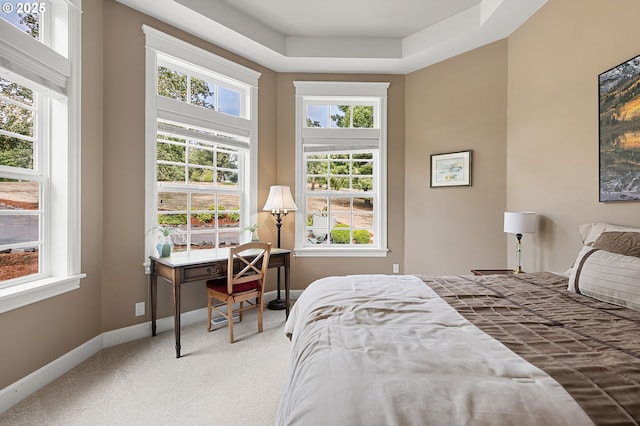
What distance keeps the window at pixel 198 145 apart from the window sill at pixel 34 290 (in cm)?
71

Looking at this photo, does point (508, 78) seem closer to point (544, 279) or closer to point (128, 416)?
point (544, 279)

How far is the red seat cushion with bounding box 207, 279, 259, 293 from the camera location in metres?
2.92

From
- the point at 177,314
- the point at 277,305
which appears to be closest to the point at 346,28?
the point at 277,305

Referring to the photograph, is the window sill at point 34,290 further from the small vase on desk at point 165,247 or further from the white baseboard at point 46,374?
the small vase on desk at point 165,247

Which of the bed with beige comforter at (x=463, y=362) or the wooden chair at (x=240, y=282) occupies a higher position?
the bed with beige comforter at (x=463, y=362)

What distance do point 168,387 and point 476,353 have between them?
2.04 m

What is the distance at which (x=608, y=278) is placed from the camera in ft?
5.16

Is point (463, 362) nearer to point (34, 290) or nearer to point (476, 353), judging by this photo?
point (476, 353)

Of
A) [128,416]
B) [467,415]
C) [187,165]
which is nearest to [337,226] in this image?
[187,165]

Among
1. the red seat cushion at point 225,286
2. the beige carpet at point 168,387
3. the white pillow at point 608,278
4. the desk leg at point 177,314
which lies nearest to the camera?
the white pillow at point 608,278

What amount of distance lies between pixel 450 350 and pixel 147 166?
2945 mm

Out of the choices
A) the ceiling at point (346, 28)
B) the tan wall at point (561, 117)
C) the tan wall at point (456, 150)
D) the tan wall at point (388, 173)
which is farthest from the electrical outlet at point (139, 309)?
the tan wall at point (561, 117)

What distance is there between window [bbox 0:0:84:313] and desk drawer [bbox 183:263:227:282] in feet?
2.52

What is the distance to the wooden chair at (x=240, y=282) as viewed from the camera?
2822 millimetres
